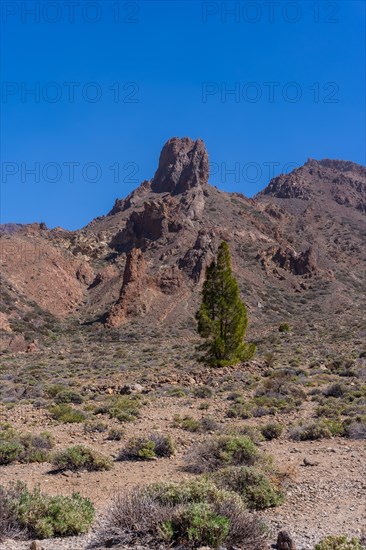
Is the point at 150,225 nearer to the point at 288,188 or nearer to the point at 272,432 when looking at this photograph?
the point at 272,432

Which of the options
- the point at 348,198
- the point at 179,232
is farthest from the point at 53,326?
the point at 348,198

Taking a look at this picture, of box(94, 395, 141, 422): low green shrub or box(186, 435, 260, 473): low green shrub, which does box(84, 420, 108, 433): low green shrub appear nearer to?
box(94, 395, 141, 422): low green shrub

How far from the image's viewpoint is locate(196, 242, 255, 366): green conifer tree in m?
27.3

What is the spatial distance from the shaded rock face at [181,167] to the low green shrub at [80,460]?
300 feet

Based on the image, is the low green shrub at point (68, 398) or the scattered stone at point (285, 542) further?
the low green shrub at point (68, 398)

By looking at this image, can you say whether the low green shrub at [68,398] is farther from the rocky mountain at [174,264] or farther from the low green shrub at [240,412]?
the rocky mountain at [174,264]

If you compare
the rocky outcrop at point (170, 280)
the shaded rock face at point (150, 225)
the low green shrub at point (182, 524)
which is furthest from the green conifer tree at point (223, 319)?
the shaded rock face at point (150, 225)

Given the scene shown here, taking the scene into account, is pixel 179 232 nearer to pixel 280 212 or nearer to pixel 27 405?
pixel 280 212

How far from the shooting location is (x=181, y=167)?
107625 millimetres

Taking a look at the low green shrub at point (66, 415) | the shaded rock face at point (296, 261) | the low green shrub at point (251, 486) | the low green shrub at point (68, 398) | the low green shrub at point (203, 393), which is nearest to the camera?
the low green shrub at point (251, 486)

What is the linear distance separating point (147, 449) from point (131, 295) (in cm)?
5064

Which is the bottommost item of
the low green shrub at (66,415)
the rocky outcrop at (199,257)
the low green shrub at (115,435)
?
the low green shrub at (115,435)

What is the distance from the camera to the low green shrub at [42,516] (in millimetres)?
6141

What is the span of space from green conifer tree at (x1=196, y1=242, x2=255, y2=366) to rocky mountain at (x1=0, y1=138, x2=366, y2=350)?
16621mm
